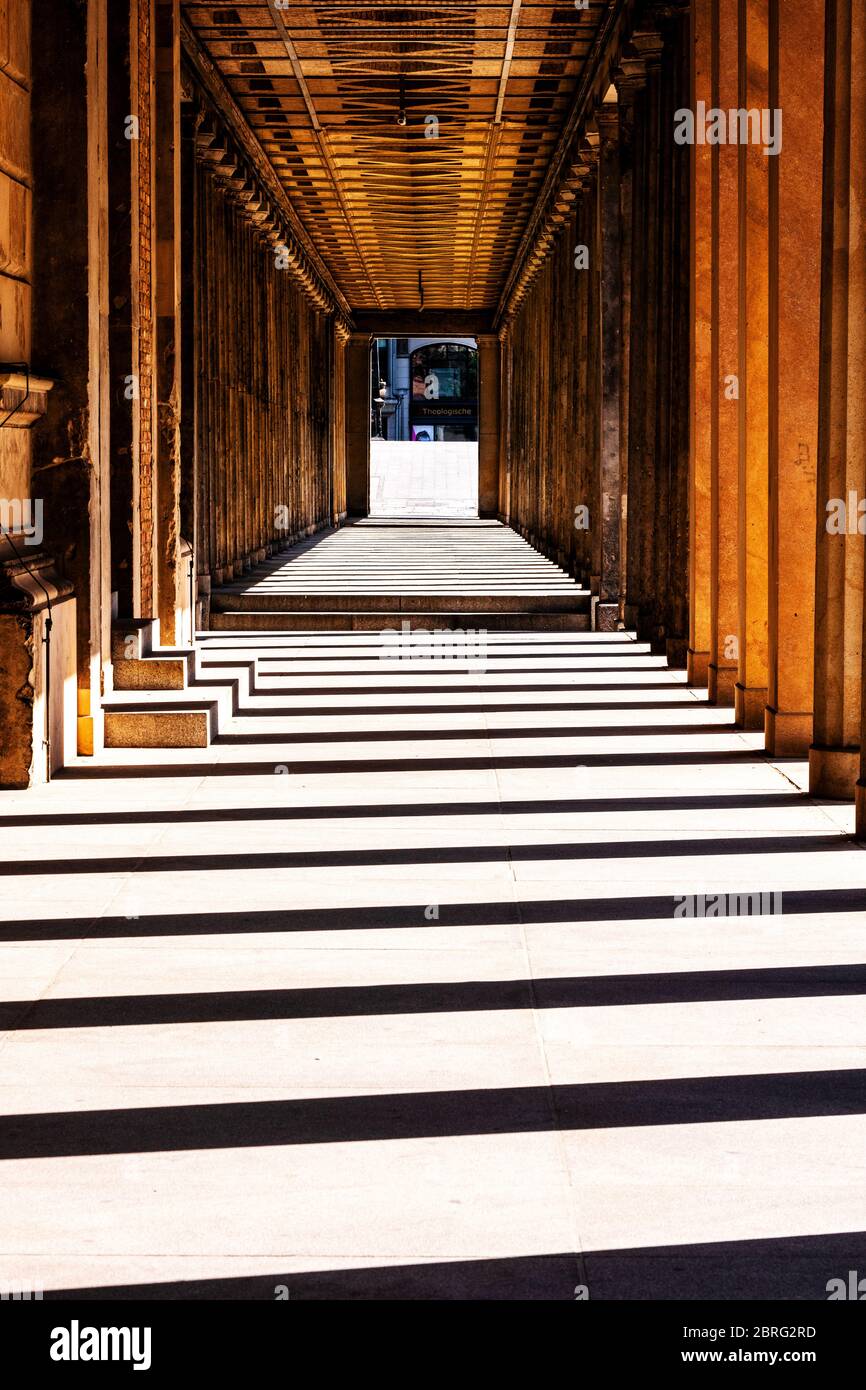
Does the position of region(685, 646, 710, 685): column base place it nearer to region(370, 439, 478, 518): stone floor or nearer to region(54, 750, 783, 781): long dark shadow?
region(54, 750, 783, 781): long dark shadow

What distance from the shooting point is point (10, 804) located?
316 inches

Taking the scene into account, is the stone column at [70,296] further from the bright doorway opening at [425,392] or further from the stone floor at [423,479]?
the bright doorway opening at [425,392]

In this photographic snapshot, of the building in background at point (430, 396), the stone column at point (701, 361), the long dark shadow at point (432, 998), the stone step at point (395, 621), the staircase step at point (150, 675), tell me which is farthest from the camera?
the building in background at point (430, 396)

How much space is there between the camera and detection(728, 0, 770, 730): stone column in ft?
34.2

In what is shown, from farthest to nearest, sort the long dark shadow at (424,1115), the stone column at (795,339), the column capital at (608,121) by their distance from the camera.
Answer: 1. the column capital at (608,121)
2. the stone column at (795,339)
3. the long dark shadow at (424,1115)

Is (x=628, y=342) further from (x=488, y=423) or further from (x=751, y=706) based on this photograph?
(x=488, y=423)

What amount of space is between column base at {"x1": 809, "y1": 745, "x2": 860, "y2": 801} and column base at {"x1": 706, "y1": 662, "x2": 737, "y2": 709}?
3.41m

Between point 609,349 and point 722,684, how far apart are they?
23.5ft

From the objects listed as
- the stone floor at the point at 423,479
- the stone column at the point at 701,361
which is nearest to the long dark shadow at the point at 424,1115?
the stone column at the point at 701,361

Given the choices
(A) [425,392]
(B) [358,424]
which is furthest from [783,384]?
(A) [425,392]

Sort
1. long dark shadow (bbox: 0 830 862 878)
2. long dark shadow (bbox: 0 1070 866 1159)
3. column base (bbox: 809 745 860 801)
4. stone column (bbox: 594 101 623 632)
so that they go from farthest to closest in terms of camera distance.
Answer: stone column (bbox: 594 101 623 632), column base (bbox: 809 745 860 801), long dark shadow (bbox: 0 830 862 878), long dark shadow (bbox: 0 1070 866 1159)

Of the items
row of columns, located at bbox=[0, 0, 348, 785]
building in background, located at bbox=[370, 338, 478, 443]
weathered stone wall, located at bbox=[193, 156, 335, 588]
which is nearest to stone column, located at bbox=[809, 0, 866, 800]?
row of columns, located at bbox=[0, 0, 348, 785]

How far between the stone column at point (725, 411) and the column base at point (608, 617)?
6.12 meters

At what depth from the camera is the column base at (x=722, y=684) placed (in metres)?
11.8
